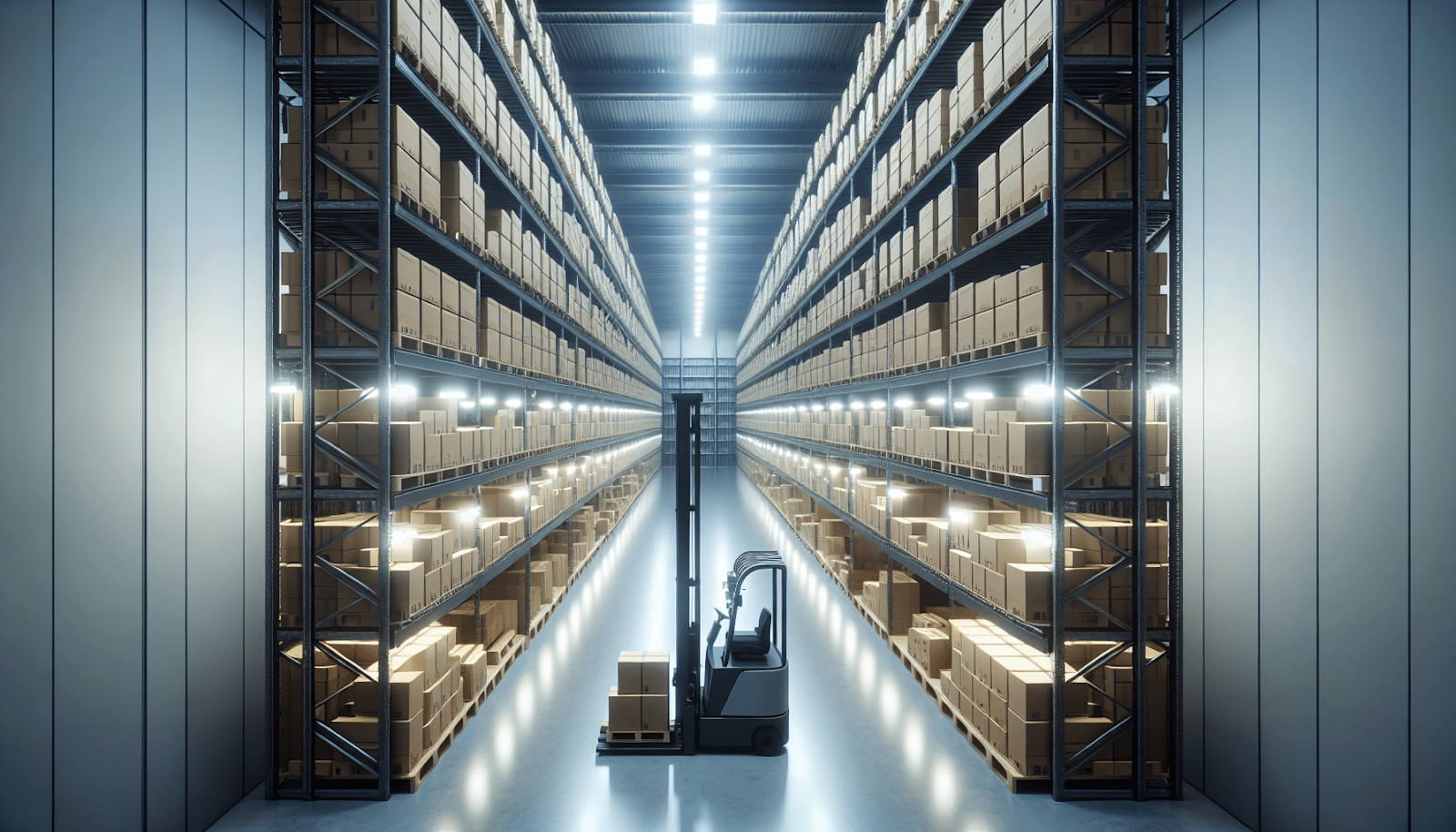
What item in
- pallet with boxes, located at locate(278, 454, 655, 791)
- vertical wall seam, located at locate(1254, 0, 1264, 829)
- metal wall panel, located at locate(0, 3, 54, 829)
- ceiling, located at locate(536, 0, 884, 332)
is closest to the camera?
metal wall panel, located at locate(0, 3, 54, 829)

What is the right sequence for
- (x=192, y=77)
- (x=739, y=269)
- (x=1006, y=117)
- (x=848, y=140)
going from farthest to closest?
(x=739, y=269) → (x=848, y=140) → (x=1006, y=117) → (x=192, y=77)

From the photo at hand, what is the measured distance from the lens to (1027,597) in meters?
4.68

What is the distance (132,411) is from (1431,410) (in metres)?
6.61

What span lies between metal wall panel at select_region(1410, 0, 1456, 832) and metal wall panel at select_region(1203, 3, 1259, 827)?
948 millimetres

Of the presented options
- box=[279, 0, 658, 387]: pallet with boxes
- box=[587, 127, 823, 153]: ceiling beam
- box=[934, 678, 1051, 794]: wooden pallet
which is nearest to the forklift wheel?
box=[934, 678, 1051, 794]: wooden pallet

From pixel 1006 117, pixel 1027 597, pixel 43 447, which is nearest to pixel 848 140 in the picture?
pixel 1006 117

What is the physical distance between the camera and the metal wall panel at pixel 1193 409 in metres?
4.80

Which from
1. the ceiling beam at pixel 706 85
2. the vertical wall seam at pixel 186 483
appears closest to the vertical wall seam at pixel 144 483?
the vertical wall seam at pixel 186 483

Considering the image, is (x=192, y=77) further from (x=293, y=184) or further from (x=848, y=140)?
(x=848, y=140)

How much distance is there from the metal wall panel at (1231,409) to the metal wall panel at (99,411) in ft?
21.7

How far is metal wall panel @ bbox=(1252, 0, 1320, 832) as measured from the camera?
3916 mm

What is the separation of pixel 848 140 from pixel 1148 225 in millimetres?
6017

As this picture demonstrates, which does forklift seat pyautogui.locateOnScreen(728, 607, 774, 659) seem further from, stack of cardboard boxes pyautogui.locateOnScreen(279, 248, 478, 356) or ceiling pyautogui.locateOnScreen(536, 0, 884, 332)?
ceiling pyautogui.locateOnScreen(536, 0, 884, 332)

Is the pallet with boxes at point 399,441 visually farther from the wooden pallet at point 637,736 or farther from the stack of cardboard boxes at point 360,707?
the wooden pallet at point 637,736
